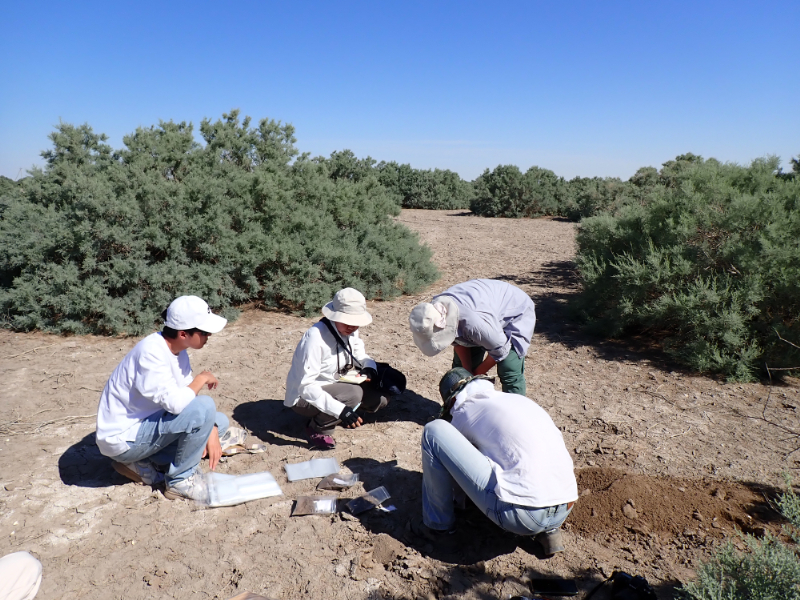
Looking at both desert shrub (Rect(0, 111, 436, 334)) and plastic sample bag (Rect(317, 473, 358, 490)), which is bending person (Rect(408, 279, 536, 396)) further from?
desert shrub (Rect(0, 111, 436, 334))

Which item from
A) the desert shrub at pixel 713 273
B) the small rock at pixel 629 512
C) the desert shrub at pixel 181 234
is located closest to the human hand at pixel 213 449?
the small rock at pixel 629 512

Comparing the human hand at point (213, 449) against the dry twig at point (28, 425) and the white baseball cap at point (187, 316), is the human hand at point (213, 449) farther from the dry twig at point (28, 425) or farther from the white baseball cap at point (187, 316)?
the dry twig at point (28, 425)

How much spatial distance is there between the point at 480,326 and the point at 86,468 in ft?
9.66

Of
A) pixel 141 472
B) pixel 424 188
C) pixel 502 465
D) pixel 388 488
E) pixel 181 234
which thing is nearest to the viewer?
pixel 502 465

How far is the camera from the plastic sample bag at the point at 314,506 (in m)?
3.33

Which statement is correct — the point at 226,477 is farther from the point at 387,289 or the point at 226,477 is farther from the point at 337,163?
the point at 337,163

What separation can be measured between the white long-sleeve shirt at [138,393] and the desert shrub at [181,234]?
383cm

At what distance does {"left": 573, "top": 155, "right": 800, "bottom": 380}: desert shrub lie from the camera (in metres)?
5.30

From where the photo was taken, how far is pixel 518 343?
13.5 feet

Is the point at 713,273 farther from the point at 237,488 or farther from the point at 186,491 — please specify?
the point at 186,491

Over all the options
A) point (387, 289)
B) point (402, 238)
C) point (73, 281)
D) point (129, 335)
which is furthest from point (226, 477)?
point (402, 238)

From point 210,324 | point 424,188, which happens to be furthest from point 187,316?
point 424,188

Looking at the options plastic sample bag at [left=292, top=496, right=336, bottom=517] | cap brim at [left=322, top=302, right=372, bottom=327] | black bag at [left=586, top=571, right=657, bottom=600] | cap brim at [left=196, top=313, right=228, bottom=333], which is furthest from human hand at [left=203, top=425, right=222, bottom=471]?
black bag at [left=586, top=571, right=657, bottom=600]

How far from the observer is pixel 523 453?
8.43 feet
